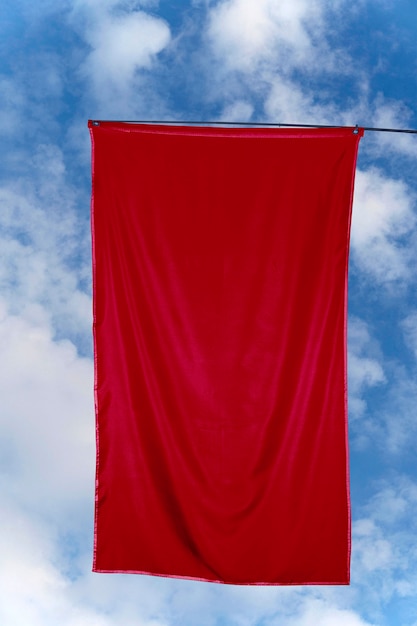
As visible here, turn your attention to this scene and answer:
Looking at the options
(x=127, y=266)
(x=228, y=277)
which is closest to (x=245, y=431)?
(x=228, y=277)

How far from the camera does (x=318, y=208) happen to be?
377 centimetres

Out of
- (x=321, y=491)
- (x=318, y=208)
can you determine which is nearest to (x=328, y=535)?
(x=321, y=491)

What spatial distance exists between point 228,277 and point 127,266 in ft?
1.59

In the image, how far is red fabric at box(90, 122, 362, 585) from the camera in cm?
359

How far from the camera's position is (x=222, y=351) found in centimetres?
367

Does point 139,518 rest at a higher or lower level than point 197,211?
lower

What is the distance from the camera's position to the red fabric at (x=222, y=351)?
141 inches

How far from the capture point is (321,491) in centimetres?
360

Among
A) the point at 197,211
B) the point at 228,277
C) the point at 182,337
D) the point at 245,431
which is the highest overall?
the point at 197,211

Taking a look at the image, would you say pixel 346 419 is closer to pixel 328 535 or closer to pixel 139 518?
pixel 328 535

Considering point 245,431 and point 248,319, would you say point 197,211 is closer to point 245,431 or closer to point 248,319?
point 248,319

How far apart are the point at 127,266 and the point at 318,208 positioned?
3.15ft

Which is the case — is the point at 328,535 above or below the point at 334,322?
below

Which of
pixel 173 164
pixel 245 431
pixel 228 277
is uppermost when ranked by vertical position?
pixel 173 164
